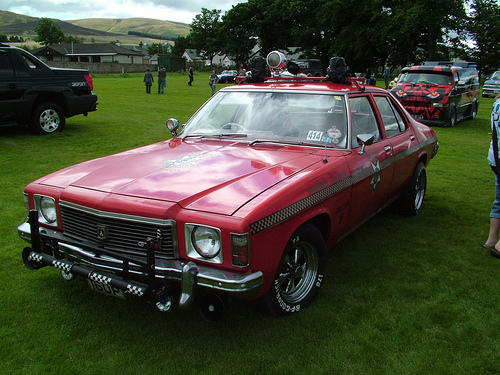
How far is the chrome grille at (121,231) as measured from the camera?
2705 millimetres

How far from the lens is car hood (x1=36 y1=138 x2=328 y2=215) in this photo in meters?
2.82

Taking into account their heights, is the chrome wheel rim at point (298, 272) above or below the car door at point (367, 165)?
below

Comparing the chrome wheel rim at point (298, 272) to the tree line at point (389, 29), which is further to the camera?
the tree line at point (389, 29)

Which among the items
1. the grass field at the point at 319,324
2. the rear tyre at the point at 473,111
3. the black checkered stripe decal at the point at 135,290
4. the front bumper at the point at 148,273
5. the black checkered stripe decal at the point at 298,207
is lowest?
the grass field at the point at 319,324

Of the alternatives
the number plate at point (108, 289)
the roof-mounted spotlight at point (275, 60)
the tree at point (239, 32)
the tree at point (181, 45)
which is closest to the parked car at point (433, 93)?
the roof-mounted spotlight at point (275, 60)

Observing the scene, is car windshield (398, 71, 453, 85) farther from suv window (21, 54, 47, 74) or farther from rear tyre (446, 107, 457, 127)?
suv window (21, 54, 47, 74)

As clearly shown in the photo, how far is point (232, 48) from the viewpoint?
65250 millimetres

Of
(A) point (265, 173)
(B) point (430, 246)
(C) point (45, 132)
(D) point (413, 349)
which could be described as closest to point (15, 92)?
(C) point (45, 132)

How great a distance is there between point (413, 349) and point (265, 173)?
61.3 inches

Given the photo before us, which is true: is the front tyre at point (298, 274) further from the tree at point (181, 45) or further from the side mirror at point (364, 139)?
the tree at point (181, 45)

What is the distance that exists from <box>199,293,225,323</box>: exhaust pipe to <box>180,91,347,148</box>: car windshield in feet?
5.41

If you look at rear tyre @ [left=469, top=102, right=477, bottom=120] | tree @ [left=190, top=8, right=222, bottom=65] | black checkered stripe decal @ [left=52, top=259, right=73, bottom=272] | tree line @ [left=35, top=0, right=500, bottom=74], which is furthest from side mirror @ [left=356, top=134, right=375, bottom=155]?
tree @ [left=190, top=8, right=222, bottom=65]

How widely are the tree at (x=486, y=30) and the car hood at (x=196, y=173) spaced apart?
49.0 meters

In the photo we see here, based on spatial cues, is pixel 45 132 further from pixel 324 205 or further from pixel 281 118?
pixel 324 205
